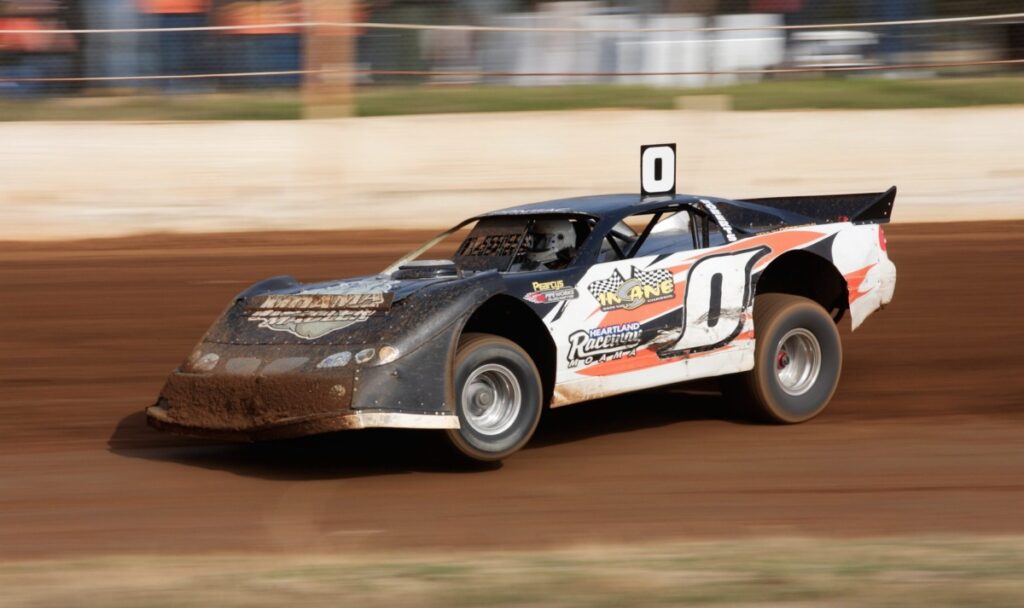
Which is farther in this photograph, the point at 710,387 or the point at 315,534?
the point at 710,387

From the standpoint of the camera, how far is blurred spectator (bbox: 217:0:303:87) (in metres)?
17.6

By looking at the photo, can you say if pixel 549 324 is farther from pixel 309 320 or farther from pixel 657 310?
pixel 309 320

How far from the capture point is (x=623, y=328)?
24.0 ft

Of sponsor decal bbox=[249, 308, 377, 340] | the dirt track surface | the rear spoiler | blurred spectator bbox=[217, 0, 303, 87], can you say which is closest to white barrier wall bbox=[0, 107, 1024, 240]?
blurred spectator bbox=[217, 0, 303, 87]

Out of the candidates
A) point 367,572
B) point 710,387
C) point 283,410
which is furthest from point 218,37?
point 367,572

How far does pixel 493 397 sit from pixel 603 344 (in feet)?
2.14

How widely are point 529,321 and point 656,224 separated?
1.29 metres

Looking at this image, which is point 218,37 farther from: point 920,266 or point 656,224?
point 656,224

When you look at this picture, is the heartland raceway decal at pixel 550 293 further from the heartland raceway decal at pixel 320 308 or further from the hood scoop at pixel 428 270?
the heartland raceway decal at pixel 320 308

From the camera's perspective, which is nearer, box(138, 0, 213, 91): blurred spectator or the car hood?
the car hood

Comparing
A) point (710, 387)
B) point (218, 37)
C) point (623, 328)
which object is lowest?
point (710, 387)

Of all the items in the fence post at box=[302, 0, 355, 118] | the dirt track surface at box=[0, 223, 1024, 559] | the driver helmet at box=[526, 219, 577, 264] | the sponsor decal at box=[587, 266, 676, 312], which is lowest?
the dirt track surface at box=[0, 223, 1024, 559]

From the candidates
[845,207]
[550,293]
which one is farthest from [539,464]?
[845,207]

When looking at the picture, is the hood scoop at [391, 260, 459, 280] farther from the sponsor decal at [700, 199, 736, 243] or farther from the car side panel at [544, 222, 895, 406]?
the sponsor decal at [700, 199, 736, 243]
